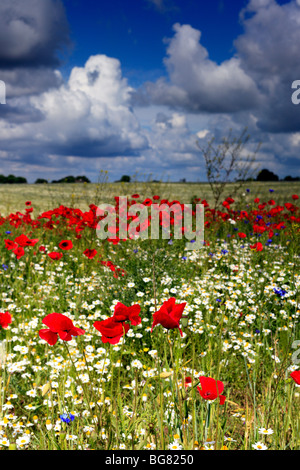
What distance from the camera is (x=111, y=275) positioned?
4273 millimetres

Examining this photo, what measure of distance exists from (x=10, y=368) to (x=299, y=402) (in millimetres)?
2027

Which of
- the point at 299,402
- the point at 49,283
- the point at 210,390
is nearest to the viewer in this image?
the point at 210,390

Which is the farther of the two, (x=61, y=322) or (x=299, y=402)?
(x=299, y=402)

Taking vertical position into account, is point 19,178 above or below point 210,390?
above

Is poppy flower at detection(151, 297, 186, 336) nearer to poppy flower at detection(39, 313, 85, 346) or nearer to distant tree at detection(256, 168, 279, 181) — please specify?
poppy flower at detection(39, 313, 85, 346)

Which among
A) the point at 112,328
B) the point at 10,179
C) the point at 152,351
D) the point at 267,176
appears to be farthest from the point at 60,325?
the point at 10,179

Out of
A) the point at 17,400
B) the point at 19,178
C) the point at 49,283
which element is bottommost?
the point at 17,400

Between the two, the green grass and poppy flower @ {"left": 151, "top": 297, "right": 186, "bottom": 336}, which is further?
the green grass

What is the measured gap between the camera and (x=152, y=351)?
2.87 m

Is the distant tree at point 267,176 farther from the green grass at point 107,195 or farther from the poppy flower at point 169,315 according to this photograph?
the poppy flower at point 169,315

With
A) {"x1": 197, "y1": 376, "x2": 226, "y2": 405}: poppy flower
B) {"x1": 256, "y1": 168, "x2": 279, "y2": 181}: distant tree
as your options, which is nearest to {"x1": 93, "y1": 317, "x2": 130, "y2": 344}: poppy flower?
{"x1": 197, "y1": 376, "x2": 226, "y2": 405}: poppy flower

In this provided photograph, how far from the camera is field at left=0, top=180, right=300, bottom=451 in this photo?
6.09 ft
